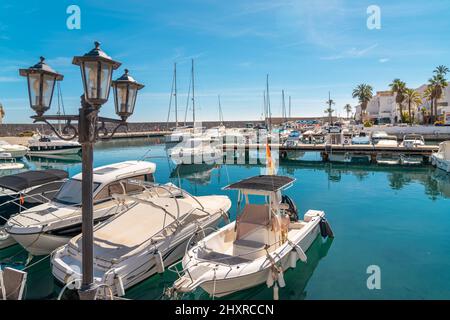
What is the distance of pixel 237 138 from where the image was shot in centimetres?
4522

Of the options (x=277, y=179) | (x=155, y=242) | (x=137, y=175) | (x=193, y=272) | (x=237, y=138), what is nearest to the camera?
(x=193, y=272)

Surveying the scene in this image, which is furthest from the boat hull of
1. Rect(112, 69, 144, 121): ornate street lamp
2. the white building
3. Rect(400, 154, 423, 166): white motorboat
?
the white building

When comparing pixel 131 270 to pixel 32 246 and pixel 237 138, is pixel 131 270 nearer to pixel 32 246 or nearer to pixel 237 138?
pixel 32 246

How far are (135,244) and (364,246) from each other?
29.1 feet

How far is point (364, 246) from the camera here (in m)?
11.8

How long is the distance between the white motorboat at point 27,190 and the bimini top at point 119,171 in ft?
7.47

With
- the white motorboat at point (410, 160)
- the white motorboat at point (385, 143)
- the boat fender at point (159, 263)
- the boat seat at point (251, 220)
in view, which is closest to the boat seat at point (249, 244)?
the boat seat at point (251, 220)

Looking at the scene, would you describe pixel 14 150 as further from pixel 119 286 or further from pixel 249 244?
pixel 249 244

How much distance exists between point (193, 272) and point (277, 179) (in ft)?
16.0

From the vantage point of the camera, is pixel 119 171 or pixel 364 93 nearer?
pixel 119 171

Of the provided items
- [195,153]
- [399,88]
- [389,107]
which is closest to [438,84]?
[399,88]

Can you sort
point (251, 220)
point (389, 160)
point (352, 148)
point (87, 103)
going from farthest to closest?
1. point (352, 148)
2. point (389, 160)
3. point (251, 220)
4. point (87, 103)

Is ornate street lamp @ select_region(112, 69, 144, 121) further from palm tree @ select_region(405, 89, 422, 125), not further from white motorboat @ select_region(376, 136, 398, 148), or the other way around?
palm tree @ select_region(405, 89, 422, 125)
